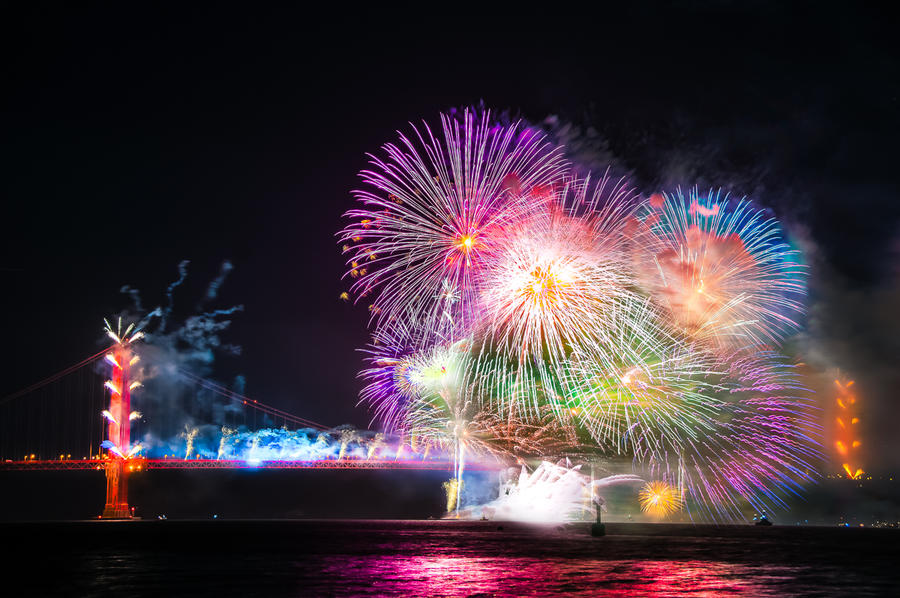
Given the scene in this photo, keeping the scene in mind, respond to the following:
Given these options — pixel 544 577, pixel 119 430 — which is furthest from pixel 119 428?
pixel 544 577

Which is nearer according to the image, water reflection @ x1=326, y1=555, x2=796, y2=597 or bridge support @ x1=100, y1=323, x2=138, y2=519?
water reflection @ x1=326, y1=555, x2=796, y2=597

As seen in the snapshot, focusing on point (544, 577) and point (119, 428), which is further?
point (119, 428)

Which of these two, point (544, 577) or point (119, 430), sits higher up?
point (119, 430)

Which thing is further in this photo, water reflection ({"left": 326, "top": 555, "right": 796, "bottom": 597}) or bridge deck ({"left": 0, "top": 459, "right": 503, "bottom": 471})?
bridge deck ({"left": 0, "top": 459, "right": 503, "bottom": 471})

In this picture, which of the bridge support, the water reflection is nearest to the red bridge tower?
the bridge support

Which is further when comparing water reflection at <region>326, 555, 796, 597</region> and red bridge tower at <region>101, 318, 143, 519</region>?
red bridge tower at <region>101, 318, 143, 519</region>

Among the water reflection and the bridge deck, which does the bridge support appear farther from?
the water reflection

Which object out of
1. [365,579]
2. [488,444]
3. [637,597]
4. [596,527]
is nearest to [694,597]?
[637,597]

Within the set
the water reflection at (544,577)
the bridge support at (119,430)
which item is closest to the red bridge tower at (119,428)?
the bridge support at (119,430)

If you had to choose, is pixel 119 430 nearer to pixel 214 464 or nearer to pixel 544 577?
pixel 214 464

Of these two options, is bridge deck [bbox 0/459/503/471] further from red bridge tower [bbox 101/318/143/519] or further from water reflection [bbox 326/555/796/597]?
water reflection [bbox 326/555/796/597]

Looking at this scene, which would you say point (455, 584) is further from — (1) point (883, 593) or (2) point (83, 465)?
(2) point (83, 465)

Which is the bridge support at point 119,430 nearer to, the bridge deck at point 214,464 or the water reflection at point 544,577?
the bridge deck at point 214,464
